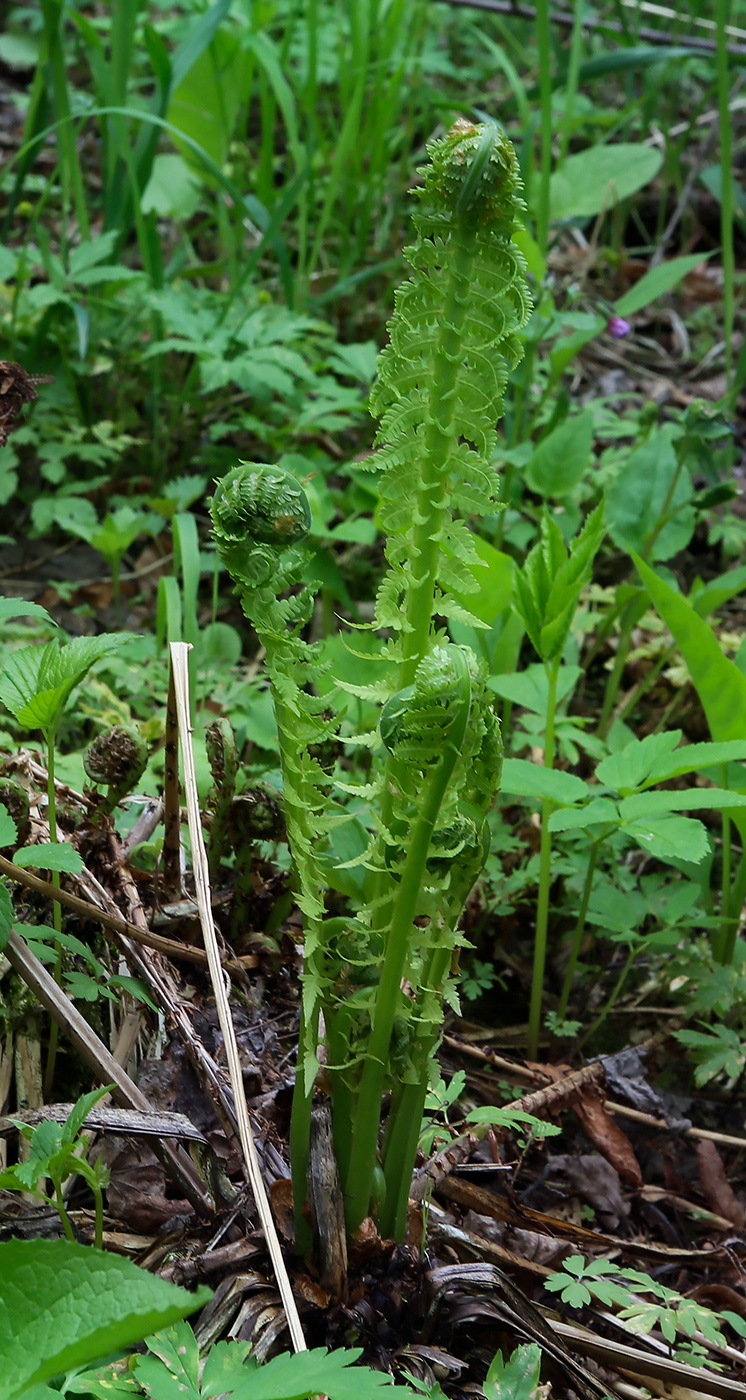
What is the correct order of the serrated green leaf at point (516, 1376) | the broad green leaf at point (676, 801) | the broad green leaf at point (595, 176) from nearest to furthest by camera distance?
the serrated green leaf at point (516, 1376) → the broad green leaf at point (676, 801) → the broad green leaf at point (595, 176)

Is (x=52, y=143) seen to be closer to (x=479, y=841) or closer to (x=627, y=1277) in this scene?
(x=479, y=841)

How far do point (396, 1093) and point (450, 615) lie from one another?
51 centimetres

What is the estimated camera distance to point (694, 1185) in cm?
168

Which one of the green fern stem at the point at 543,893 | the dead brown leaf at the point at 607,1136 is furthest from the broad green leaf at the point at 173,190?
the dead brown leaf at the point at 607,1136

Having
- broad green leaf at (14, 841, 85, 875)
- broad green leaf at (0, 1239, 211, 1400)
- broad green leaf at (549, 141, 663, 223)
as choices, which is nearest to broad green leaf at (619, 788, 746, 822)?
broad green leaf at (14, 841, 85, 875)

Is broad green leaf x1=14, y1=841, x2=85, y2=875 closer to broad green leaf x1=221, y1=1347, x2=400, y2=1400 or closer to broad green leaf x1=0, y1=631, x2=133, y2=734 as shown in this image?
broad green leaf x1=0, y1=631, x2=133, y2=734

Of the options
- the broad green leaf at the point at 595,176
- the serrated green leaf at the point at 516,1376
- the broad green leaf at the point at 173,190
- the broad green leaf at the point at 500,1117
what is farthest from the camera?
the broad green leaf at the point at 173,190

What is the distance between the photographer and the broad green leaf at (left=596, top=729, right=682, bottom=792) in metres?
1.61

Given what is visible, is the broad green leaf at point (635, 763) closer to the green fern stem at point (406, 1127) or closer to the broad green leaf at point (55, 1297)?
the green fern stem at point (406, 1127)

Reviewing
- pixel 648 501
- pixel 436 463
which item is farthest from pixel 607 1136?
pixel 648 501

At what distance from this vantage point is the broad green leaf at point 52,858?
1.09 metres

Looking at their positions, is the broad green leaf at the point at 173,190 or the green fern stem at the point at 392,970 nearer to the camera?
the green fern stem at the point at 392,970

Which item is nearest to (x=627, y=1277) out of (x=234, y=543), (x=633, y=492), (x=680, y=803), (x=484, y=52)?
(x=680, y=803)

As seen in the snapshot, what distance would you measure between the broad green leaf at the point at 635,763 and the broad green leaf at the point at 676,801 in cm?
4
